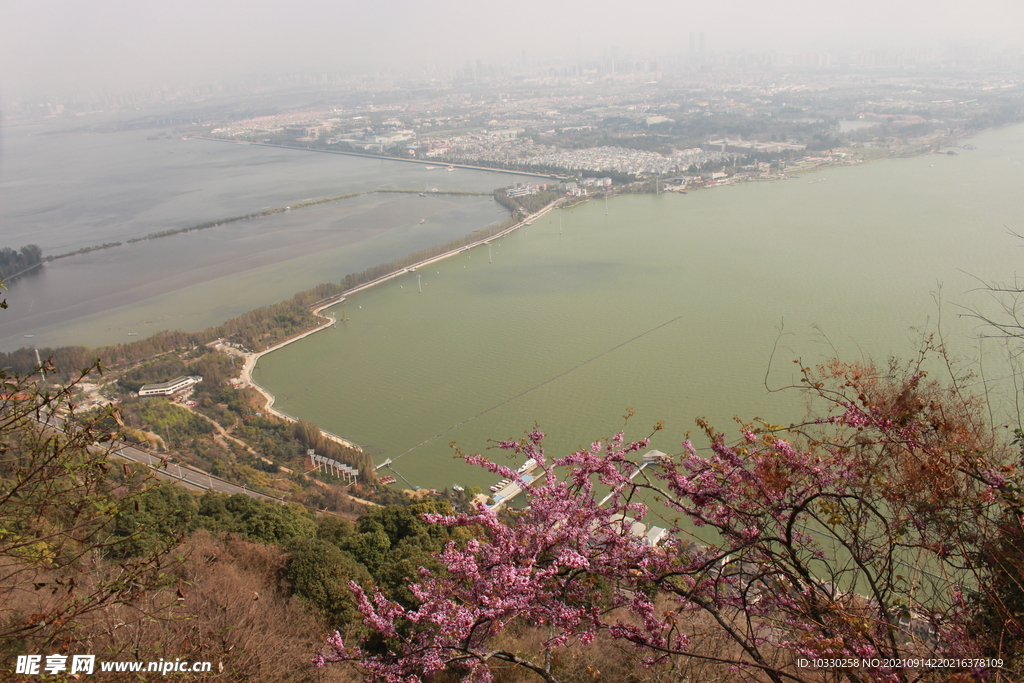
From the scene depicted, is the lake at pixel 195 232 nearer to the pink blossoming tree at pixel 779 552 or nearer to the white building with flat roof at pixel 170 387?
the white building with flat roof at pixel 170 387

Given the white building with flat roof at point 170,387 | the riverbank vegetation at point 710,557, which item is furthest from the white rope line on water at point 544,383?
the riverbank vegetation at point 710,557

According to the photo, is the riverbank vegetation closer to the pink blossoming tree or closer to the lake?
the pink blossoming tree

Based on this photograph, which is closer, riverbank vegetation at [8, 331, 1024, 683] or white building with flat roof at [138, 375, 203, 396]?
riverbank vegetation at [8, 331, 1024, 683]

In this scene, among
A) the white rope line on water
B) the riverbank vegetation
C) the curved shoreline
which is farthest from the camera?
the curved shoreline

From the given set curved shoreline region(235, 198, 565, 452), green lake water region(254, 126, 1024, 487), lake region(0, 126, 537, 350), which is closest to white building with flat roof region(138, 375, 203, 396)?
curved shoreline region(235, 198, 565, 452)

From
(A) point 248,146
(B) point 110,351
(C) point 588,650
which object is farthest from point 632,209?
(A) point 248,146

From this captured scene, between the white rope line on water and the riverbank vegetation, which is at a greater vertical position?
the riverbank vegetation
